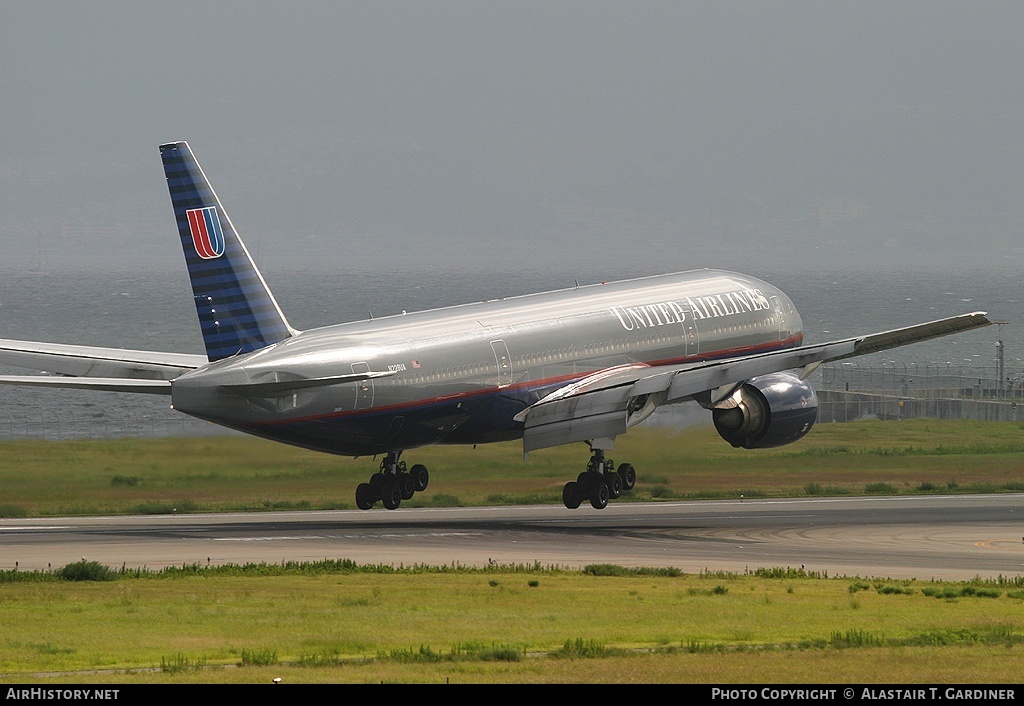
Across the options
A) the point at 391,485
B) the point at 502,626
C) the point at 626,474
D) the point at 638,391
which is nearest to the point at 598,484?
the point at 626,474

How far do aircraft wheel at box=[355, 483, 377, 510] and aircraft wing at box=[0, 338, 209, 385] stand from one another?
23.2 feet

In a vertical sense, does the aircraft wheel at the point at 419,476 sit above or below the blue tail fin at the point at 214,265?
below

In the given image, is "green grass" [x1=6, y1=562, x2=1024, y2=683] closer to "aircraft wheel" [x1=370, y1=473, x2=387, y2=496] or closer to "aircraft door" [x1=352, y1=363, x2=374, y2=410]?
"aircraft door" [x1=352, y1=363, x2=374, y2=410]

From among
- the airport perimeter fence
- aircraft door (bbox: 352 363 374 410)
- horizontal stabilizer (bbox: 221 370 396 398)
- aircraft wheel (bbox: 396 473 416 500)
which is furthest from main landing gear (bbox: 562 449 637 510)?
the airport perimeter fence

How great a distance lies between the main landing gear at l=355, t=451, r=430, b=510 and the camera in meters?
58.3

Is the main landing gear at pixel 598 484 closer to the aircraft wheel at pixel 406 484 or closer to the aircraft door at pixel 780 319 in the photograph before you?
the aircraft wheel at pixel 406 484

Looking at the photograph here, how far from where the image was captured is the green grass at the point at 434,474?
6297cm

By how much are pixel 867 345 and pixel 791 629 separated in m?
21.4

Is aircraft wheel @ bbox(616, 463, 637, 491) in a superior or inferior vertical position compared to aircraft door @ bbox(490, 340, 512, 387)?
inferior

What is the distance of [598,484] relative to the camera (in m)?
57.3

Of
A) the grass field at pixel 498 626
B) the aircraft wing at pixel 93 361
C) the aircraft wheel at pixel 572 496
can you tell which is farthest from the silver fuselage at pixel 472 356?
the grass field at pixel 498 626

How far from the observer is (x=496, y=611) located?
1393 inches

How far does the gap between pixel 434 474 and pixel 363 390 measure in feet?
61.2

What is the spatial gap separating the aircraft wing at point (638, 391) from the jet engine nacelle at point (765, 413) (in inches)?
49.1
